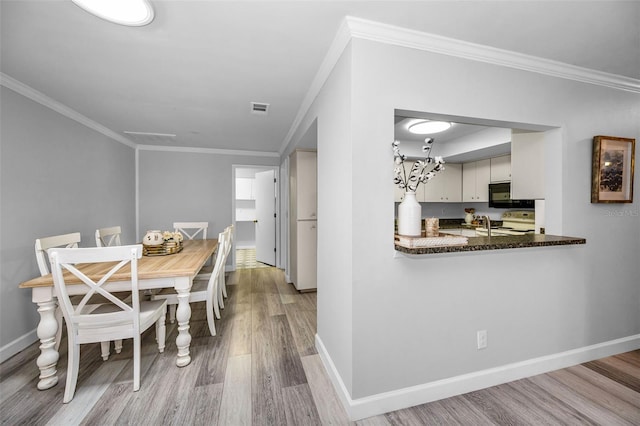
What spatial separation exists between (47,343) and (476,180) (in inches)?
218

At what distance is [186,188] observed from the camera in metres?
4.73

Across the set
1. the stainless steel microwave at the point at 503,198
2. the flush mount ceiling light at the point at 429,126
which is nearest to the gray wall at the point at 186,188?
the flush mount ceiling light at the point at 429,126

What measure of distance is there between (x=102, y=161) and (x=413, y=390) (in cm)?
441

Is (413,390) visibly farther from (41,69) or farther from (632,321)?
(41,69)

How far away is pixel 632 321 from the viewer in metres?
2.21

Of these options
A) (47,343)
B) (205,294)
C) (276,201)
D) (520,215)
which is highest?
(276,201)

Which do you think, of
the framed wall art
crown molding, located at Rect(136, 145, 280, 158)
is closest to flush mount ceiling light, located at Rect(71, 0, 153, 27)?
the framed wall art

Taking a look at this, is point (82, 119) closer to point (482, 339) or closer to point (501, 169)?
point (482, 339)

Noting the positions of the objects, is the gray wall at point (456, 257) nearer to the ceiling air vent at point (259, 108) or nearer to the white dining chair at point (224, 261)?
the ceiling air vent at point (259, 108)

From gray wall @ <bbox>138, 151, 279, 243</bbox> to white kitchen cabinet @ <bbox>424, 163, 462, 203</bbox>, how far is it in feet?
A: 10.3

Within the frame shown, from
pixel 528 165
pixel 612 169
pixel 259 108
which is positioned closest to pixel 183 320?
pixel 259 108

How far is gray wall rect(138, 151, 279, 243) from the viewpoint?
15.0 ft

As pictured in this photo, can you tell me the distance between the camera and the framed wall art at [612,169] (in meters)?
2.05

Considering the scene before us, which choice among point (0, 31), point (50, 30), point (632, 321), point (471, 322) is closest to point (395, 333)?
point (471, 322)
